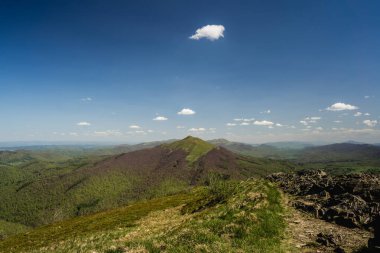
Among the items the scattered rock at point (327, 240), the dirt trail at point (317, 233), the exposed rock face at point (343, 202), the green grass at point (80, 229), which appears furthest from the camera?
the green grass at point (80, 229)

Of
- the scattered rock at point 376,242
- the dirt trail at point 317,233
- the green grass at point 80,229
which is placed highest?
the scattered rock at point 376,242

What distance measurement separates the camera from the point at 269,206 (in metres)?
25.8

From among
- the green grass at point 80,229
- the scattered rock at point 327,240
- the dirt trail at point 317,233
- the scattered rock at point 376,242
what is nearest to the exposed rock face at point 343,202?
the dirt trail at point 317,233

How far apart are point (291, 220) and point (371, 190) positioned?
11541mm

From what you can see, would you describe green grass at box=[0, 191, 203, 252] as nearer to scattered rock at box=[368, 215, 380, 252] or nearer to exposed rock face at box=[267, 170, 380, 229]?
exposed rock face at box=[267, 170, 380, 229]

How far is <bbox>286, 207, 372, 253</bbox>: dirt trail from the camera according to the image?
1530 cm

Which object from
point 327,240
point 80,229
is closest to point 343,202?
point 327,240

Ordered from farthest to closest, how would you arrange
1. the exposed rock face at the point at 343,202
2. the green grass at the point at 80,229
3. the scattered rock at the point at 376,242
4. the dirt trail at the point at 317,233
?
the green grass at the point at 80,229 < the exposed rock face at the point at 343,202 < the dirt trail at the point at 317,233 < the scattered rock at the point at 376,242

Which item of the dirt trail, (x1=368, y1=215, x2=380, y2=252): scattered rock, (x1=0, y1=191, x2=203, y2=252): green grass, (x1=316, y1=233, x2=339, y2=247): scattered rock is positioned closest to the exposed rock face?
the dirt trail

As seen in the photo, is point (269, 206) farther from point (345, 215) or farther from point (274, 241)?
point (274, 241)

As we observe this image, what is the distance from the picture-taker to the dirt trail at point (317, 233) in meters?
15.3

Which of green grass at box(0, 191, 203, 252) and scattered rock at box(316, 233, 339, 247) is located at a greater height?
scattered rock at box(316, 233, 339, 247)

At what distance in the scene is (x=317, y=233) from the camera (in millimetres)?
18266

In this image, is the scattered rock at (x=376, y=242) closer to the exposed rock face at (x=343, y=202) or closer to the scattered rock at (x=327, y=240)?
the scattered rock at (x=327, y=240)
